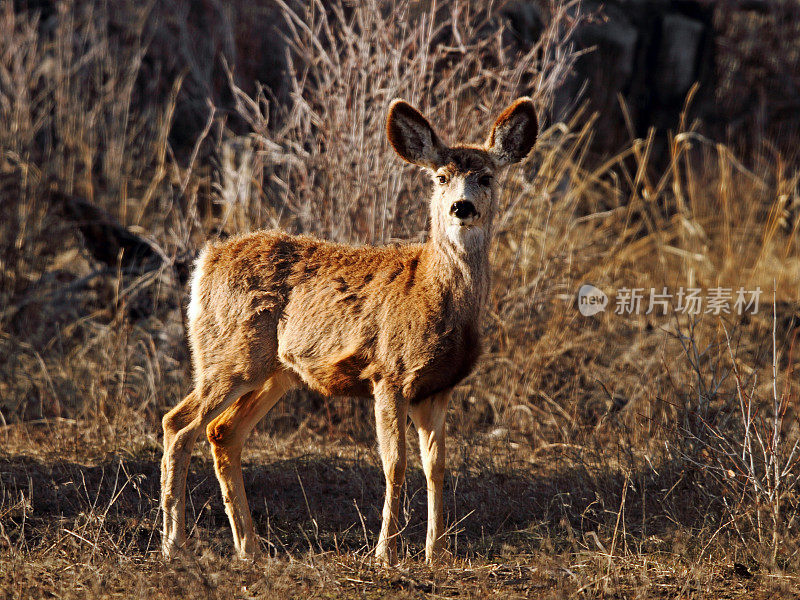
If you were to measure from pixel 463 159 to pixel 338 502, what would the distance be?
219 centimetres

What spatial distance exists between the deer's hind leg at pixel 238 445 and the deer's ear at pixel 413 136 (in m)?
1.38

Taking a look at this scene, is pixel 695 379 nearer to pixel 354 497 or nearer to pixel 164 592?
pixel 354 497

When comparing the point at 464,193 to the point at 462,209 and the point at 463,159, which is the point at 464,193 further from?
the point at 463,159

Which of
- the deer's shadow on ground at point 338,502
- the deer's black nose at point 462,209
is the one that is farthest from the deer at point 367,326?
the deer's shadow on ground at point 338,502

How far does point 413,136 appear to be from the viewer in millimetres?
4938

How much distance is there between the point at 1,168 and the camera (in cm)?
918

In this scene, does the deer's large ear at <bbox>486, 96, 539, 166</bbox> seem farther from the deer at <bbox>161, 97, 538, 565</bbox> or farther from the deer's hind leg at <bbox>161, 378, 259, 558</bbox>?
the deer's hind leg at <bbox>161, 378, 259, 558</bbox>

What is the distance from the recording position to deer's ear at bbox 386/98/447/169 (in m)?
4.87

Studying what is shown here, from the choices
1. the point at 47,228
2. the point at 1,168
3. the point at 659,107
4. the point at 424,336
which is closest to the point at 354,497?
the point at 424,336

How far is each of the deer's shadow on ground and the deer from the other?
0.31 meters

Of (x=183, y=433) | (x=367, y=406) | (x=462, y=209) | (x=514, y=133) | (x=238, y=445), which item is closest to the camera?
(x=462, y=209)

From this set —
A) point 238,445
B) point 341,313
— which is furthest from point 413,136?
point 238,445

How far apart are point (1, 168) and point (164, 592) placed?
6328mm

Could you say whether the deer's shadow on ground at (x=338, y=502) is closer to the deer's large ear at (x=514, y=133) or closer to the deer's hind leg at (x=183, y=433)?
the deer's hind leg at (x=183, y=433)
